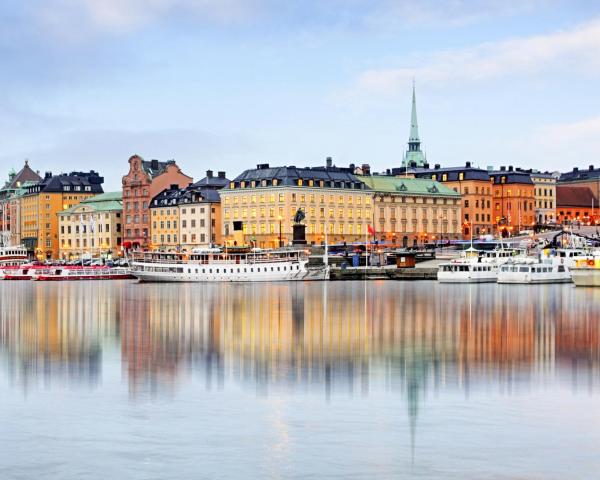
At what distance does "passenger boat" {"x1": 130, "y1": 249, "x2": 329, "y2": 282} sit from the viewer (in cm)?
12181

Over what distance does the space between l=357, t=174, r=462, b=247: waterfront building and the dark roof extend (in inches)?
193

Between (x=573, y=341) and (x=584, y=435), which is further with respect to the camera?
(x=573, y=341)

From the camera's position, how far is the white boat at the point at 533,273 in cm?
10644

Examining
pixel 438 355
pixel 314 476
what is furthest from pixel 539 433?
pixel 438 355

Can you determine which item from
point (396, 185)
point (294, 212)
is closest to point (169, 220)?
point (294, 212)

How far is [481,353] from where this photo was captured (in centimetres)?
3575

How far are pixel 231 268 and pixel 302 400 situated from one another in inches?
3822

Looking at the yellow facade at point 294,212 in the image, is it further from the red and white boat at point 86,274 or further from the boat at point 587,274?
the boat at point 587,274

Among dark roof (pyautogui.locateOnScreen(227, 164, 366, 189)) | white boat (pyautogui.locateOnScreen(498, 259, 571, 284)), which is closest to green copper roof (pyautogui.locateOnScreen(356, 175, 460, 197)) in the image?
dark roof (pyautogui.locateOnScreen(227, 164, 366, 189))

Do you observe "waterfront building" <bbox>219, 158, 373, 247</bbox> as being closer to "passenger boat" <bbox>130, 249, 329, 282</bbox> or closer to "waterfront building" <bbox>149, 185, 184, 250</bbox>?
"waterfront building" <bbox>149, 185, 184, 250</bbox>

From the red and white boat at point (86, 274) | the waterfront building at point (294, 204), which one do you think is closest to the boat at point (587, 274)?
the red and white boat at point (86, 274)

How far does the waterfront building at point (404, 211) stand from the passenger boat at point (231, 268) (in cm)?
6176

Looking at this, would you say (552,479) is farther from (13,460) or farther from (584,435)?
(13,460)

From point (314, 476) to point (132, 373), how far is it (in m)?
13.7
